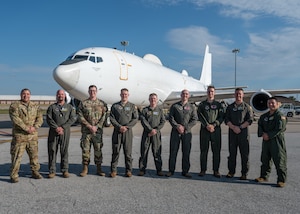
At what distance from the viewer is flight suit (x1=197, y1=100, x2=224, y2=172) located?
5.58m

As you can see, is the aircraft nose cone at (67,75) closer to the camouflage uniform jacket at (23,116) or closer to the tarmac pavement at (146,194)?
the tarmac pavement at (146,194)

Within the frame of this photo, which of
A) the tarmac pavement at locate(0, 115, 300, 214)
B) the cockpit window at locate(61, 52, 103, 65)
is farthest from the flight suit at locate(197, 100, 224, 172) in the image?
the cockpit window at locate(61, 52, 103, 65)

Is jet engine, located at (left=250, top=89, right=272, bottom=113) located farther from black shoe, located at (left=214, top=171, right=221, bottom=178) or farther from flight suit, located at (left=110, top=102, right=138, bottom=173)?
flight suit, located at (left=110, top=102, right=138, bottom=173)

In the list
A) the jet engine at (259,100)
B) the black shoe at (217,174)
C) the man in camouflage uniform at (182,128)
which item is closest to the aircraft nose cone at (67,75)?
the man in camouflage uniform at (182,128)

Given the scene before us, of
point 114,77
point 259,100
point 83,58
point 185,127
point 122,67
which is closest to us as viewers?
point 185,127

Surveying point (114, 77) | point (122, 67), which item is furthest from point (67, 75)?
point (122, 67)

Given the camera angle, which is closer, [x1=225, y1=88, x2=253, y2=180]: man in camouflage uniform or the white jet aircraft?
[x1=225, y1=88, x2=253, y2=180]: man in camouflage uniform

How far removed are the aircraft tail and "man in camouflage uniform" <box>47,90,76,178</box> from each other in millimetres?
29389

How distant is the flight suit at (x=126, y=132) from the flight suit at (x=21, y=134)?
56.0 inches

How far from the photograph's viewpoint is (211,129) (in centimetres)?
550

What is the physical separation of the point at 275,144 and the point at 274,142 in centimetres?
4

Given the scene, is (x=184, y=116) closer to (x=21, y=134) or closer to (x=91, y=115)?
(x=91, y=115)

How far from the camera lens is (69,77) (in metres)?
11.2

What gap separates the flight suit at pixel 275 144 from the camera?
4.84m
